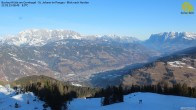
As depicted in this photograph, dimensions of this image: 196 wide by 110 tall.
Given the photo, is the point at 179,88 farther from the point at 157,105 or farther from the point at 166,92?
the point at 157,105

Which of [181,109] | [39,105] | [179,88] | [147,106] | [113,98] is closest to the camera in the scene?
[181,109]

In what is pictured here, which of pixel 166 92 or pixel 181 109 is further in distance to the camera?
pixel 166 92

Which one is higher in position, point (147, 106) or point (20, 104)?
point (147, 106)

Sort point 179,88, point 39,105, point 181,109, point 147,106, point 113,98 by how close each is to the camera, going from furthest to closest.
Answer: point 179,88, point 39,105, point 113,98, point 147,106, point 181,109

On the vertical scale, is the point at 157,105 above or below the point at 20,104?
above

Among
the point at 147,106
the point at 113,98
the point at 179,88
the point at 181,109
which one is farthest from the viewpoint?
the point at 179,88

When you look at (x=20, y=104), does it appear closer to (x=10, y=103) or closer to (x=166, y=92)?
(x=10, y=103)

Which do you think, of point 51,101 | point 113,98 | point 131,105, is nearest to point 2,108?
point 51,101

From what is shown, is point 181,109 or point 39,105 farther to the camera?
point 39,105

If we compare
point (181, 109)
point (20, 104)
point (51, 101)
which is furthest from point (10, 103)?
point (181, 109)
